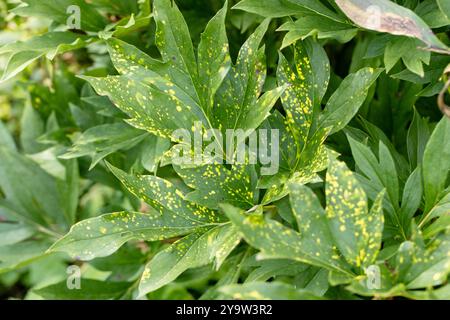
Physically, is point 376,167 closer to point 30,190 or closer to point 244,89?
point 244,89

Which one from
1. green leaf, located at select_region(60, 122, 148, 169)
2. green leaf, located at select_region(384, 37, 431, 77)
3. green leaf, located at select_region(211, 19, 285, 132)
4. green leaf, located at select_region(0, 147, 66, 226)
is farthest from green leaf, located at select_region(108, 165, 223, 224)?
green leaf, located at select_region(0, 147, 66, 226)

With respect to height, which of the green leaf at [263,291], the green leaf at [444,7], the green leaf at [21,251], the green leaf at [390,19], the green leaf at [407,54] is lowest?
the green leaf at [21,251]

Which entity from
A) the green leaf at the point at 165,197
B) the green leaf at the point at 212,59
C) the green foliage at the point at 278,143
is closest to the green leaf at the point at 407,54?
the green foliage at the point at 278,143

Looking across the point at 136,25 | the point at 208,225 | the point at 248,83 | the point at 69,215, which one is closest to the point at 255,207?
the point at 208,225

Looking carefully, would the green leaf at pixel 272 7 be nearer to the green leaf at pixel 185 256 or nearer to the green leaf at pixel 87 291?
the green leaf at pixel 185 256

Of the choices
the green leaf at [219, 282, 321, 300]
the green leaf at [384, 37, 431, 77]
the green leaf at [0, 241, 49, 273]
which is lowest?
the green leaf at [0, 241, 49, 273]

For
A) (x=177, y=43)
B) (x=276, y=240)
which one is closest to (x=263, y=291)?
(x=276, y=240)

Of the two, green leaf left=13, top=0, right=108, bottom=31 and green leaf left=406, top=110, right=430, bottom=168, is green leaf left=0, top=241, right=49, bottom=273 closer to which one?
Result: green leaf left=13, top=0, right=108, bottom=31
